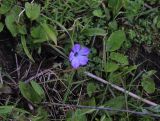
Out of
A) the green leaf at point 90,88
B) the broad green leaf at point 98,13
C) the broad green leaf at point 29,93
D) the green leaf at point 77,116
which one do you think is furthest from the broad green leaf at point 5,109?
the broad green leaf at point 98,13

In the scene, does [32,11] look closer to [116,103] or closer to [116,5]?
[116,5]

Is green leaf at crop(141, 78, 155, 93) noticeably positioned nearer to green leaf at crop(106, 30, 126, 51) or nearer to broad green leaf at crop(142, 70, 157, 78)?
broad green leaf at crop(142, 70, 157, 78)

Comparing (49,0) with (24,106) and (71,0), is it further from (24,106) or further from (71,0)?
(24,106)

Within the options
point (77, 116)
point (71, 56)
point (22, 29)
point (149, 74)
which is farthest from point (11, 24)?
point (149, 74)

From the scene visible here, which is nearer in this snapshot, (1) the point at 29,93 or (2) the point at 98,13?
(1) the point at 29,93

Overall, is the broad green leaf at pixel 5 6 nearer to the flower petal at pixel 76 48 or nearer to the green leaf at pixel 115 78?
the flower petal at pixel 76 48

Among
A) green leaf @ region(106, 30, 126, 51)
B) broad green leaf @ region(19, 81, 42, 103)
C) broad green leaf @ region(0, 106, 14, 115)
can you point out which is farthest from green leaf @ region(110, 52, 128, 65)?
broad green leaf @ region(0, 106, 14, 115)

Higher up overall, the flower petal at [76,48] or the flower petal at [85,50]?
the flower petal at [76,48]
